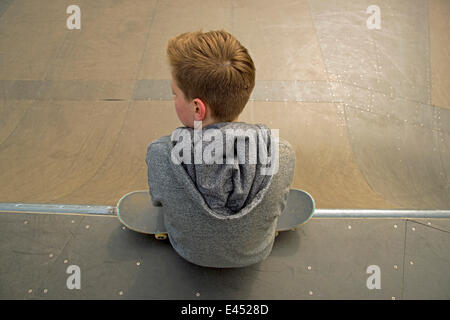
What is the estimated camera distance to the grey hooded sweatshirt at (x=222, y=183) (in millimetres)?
940

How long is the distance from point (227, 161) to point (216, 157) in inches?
1.4

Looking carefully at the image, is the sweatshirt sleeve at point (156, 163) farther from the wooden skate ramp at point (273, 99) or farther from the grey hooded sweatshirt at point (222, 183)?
the wooden skate ramp at point (273, 99)

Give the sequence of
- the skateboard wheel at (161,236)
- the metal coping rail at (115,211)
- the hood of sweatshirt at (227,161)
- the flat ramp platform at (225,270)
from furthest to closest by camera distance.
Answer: the metal coping rail at (115,211) → the skateboard wheel at (161,236) → the flat ramp platform at (225,270) → the hood of sweatshirt at (227,161)

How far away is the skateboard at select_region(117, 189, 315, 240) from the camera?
1467 mm

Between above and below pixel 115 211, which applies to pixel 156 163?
above

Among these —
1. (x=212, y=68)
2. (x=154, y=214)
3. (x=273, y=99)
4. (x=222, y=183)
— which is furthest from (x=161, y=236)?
(x=273, y=99)

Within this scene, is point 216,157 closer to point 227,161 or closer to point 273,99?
point 227,161

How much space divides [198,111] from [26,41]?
4192 millimetres

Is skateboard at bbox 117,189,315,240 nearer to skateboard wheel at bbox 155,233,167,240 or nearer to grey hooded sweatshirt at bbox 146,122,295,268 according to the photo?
skateboard wheel at bbox 155,233,167,240

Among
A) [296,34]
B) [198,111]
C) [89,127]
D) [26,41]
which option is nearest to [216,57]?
[198,111]

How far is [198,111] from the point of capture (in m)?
1.04

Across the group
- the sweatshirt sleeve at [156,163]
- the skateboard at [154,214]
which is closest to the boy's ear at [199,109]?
the sweatshirt sleeve at [156,163]

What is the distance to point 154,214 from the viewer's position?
1553mm
